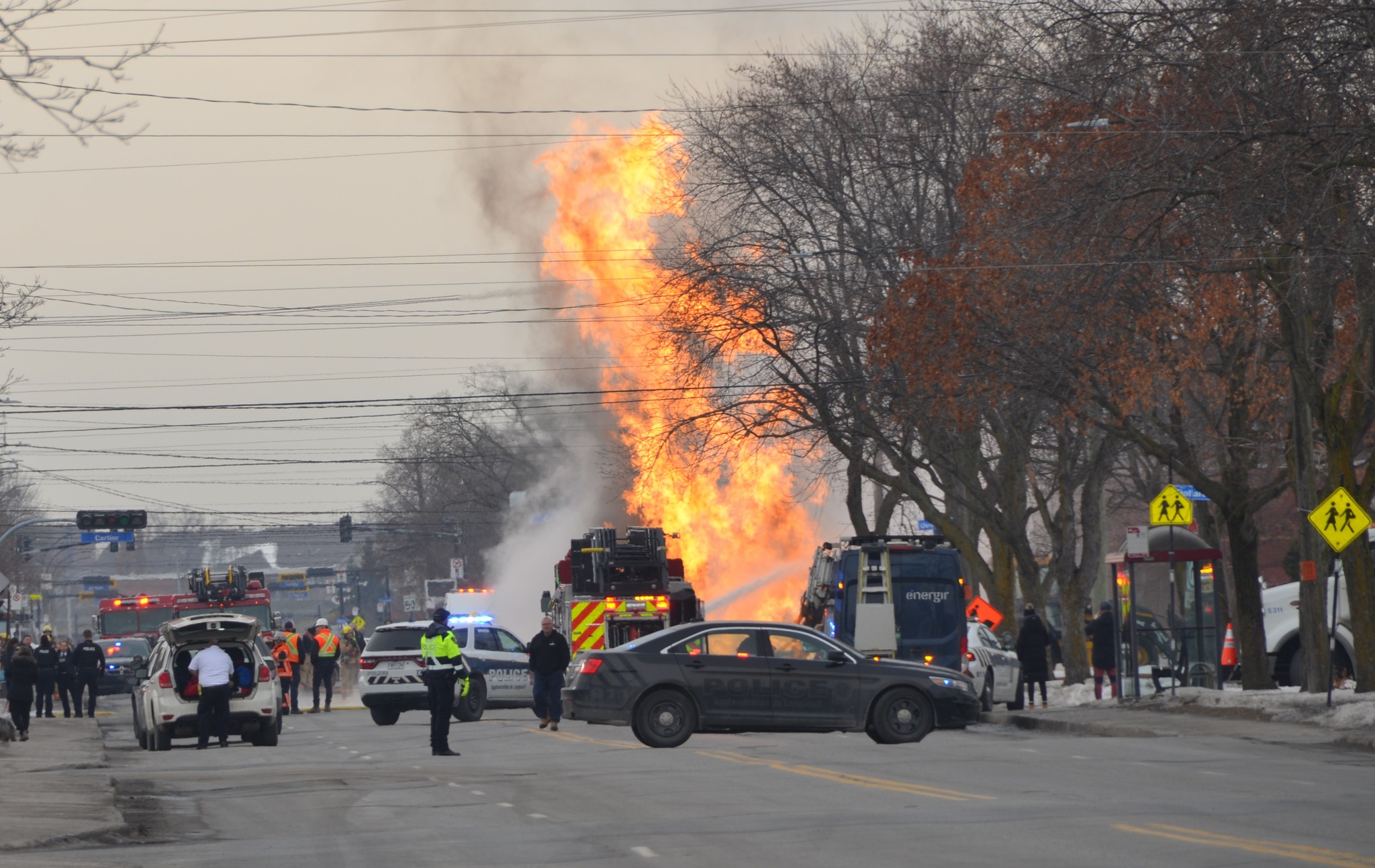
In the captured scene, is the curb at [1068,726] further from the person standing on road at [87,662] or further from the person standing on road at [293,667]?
the person standing on road at [87,662]

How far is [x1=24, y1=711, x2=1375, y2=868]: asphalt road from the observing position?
11625 millimetres

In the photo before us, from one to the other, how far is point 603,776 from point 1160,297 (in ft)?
37.7

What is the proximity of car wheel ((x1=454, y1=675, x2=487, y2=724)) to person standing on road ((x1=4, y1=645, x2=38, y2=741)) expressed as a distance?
272 inches

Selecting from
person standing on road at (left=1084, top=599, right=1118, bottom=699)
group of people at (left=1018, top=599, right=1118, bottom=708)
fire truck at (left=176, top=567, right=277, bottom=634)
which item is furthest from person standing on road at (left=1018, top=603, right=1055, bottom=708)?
fire truck at (left=176, top=567, right=277, bottom=634)

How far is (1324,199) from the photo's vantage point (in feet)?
63.4

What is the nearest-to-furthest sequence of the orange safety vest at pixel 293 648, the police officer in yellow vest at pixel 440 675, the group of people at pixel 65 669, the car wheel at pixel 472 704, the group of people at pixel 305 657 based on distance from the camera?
the police officer in yellow vest at pixel 440 675
the car wheel at pixel 472 704
the group of people at pixel 305 657
the orange safety vest at pixel 293 648
the group of people at pixel 65 669

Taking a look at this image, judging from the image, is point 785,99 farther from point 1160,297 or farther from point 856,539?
point 1160,297

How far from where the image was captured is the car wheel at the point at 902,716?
867 inches

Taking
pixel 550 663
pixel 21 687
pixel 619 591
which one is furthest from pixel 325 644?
pixel 550 663

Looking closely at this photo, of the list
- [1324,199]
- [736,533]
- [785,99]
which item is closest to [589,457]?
[736,533]

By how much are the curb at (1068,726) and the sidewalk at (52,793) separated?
11.2 meters

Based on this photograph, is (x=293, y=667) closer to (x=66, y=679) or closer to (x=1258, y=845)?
(x=66, y=679)

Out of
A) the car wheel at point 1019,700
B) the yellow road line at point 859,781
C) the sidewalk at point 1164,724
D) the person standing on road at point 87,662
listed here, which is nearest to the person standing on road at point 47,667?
the person standing on road at point 87,662

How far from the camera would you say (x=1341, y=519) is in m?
22.7
